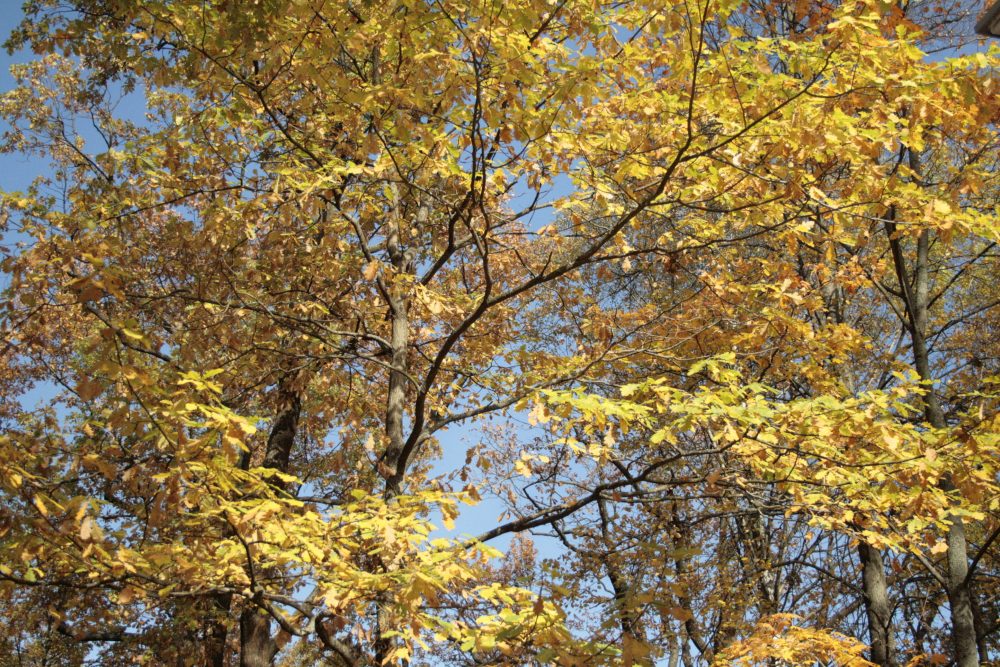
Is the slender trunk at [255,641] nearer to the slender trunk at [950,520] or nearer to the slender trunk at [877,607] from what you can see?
the slender trunk at [877,607]

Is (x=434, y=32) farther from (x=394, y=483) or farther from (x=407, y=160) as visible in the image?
(x=394, y=483)

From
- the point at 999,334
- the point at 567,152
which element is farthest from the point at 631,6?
the point at 999,334

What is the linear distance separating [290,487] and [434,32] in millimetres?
7579

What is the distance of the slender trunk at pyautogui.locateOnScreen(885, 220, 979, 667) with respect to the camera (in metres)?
7.87

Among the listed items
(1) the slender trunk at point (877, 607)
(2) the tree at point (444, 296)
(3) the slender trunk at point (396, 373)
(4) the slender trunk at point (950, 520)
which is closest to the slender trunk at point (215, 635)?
(2) the tree at point (444, 296)

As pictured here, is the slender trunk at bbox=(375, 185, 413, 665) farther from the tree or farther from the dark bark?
the dark bark

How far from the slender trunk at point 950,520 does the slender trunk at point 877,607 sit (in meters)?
0.75

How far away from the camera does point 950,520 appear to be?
7992 mm

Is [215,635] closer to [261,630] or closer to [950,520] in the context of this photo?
[261,630]

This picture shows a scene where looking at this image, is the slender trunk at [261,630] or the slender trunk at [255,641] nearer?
the slender trunk at [261,630]

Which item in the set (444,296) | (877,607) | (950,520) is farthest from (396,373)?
(877,607)

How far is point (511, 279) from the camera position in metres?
9.95

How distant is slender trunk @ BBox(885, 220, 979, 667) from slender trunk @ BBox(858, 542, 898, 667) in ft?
2.46

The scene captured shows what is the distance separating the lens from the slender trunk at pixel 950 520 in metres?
7.87
